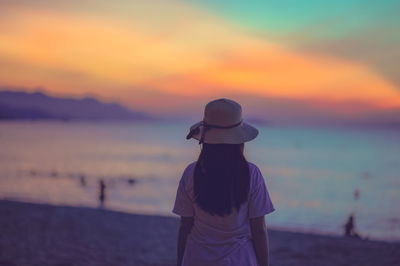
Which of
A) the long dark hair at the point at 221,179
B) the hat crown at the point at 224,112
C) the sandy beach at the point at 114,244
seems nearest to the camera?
the long dark hair at the point at 221,179

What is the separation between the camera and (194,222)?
2.85 m

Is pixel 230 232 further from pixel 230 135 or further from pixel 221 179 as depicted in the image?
pixel 230 135

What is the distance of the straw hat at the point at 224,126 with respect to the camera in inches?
107

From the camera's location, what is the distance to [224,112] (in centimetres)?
277

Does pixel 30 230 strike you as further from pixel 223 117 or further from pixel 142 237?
pixel 223 117

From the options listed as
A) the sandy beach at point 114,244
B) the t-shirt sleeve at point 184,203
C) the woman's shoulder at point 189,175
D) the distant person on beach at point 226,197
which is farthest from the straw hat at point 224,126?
the sandy beach at point 114,244

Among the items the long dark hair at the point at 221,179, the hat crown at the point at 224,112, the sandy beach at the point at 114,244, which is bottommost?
the sandy beach at the point at 114,244

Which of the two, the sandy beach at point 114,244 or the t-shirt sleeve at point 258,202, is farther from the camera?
the sandy beach at point 114,244

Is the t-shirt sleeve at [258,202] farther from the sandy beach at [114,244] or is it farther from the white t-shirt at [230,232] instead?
the sandy beach at [114,244]

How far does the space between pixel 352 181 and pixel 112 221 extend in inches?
1716

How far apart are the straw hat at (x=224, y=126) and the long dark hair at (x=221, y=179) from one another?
0.05m

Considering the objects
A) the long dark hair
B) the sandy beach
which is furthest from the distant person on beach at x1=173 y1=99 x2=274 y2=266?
the sandy beach

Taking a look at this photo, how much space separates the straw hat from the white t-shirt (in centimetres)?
20

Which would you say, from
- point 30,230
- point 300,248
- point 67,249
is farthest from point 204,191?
point 30,230
